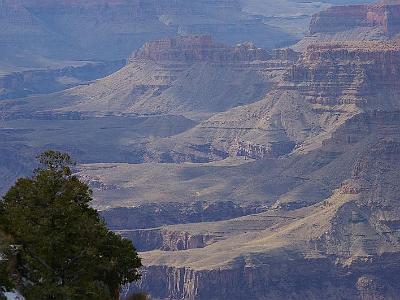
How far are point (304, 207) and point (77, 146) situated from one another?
53.8m

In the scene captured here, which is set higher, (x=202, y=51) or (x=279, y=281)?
(x=202, y=51)

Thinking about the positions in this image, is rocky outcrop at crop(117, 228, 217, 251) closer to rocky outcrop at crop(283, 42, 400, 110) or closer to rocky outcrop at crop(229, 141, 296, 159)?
rocky outcrop at crop(229, 141, 296, 159)

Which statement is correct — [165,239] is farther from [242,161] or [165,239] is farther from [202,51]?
[202,51]

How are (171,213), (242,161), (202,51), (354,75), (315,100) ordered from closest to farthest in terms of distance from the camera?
(171,213) → (242,161) → (354,75) → (315,100) → (202,51)

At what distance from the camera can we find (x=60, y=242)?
23.7 m

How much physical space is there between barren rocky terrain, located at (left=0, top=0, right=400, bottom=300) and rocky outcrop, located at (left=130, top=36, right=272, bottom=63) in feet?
0.63

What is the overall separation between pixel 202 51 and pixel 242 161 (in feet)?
160

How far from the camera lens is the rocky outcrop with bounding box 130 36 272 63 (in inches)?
7411

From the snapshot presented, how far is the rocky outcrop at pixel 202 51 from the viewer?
618 feet

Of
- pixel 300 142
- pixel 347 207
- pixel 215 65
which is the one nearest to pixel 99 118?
pixel 215 65

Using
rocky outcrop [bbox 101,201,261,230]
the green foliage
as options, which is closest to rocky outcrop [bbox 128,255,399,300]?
rocky outcrop [bbox 101,201,261,230]

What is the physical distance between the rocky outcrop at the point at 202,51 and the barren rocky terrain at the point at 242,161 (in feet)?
0.63

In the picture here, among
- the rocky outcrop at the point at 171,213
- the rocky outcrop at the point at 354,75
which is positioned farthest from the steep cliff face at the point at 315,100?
the rocky outcrop at the point at 171,213

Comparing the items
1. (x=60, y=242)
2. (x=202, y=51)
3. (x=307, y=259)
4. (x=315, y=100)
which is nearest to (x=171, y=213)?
(x=307, y=259)
